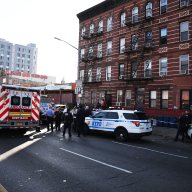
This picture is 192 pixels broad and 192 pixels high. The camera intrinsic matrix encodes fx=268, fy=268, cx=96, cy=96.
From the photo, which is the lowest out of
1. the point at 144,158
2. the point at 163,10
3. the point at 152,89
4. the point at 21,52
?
the point at 144,158

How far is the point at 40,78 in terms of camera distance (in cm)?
9431

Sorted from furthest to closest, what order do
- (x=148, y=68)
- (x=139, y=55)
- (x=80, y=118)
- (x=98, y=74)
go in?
(x=98, y=74), (x=139, y=55), (x=148, y=68), (x=80, y=118)

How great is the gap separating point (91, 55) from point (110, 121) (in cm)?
2144

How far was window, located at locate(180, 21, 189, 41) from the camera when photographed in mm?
25453

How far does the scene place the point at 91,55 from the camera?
3634 centimetres

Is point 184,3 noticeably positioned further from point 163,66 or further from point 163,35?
point 163,66

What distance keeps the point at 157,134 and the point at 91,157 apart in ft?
32.9

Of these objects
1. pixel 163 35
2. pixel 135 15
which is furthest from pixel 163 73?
pixel 135 15

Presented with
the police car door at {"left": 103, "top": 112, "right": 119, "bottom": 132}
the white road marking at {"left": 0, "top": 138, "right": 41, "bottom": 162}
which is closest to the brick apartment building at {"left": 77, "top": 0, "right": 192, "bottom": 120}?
the police car door at {"left": 103, "top": 112, "right": 119, "bottom": 132}

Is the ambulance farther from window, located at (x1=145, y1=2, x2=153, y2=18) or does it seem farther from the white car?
window, located at (x1=145, y1=2, x2=153, y2=18)

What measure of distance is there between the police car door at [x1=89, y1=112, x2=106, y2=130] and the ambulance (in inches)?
138

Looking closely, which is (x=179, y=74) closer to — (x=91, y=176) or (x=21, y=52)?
(x=91, y=176)

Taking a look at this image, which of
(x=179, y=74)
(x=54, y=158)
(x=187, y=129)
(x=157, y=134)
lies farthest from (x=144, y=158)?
(x=179, y=74)

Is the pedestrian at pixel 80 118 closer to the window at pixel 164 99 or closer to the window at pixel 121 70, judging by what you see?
the window at pixel 164 99
